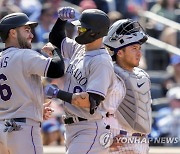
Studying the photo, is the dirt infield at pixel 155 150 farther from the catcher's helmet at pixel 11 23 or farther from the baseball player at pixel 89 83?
the catcher's helmet at pixel 11 23

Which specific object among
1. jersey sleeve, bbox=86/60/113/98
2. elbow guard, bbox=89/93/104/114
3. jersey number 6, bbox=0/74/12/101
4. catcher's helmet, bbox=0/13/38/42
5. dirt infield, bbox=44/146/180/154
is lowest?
dirt infield, bbox=44/146/180/154

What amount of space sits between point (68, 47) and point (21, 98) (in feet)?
2.28

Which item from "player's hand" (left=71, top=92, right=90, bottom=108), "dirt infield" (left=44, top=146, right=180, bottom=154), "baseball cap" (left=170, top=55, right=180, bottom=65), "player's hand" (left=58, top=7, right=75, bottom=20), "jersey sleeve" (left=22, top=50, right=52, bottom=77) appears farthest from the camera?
"baseball cap" (left=170, top=55, right=180, bottom=65)

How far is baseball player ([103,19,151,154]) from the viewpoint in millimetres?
5867

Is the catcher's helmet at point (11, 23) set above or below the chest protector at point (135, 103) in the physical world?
above

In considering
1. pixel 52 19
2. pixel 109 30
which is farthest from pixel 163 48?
pixel 109 30

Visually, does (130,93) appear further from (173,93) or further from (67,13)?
(173,93)

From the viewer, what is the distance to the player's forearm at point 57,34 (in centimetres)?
600

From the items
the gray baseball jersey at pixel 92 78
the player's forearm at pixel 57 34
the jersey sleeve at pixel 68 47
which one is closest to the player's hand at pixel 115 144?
the gray baseball jersey at pixel 92 78

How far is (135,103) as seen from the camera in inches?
231

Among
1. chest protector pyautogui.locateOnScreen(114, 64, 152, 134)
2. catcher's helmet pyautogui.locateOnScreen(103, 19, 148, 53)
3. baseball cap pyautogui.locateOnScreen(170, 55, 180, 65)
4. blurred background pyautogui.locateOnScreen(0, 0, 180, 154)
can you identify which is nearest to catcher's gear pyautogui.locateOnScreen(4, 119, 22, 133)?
chest protector pyautogui.locateOnScreen(114, 64, 152, 134)

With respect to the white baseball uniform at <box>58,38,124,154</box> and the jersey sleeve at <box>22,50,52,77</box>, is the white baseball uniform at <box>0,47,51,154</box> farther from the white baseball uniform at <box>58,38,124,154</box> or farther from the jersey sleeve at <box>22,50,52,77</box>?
the white baseball uniform at <box>58,38,124,154</box>

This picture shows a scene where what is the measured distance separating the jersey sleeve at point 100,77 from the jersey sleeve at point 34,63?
13.9 inches

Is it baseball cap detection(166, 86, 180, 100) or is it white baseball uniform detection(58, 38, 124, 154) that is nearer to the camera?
white baseball uniform detection(58, 38, 124, 154)
